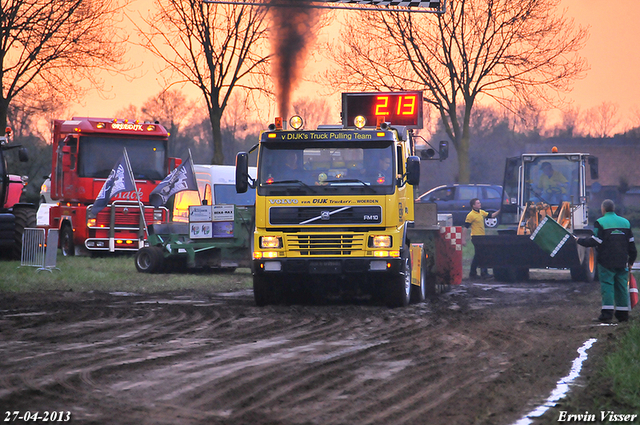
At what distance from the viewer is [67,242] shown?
23.7 meters

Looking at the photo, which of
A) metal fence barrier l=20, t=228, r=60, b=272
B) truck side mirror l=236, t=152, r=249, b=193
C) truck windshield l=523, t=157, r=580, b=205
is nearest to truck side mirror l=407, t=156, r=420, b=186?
truck side mirror l=236, t=152, r=249, b=193

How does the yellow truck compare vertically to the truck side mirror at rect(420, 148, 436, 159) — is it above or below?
below

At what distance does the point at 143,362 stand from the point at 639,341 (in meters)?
5.14

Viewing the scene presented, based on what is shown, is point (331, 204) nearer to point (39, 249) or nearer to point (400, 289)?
point (400, 289)

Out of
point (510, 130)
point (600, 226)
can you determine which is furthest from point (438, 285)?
point (510, 130)

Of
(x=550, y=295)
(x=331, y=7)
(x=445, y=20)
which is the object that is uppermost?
(x=445, y=20)

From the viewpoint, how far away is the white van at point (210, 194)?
82.6 feet

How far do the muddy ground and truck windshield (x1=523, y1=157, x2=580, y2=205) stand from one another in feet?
24.7

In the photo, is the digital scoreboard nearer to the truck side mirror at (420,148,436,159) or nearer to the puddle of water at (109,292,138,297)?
→ the truck side mirror at (420,148,436,159)

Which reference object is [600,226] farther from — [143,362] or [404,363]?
[143,362]

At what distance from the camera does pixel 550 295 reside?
53.0 ft

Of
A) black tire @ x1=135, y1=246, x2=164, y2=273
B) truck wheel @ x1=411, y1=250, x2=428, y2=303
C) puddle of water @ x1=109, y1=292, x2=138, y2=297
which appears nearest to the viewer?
truck wheel @ x1=411, y1=250, x2=428, y2=303

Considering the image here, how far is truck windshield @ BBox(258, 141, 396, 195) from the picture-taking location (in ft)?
41.9

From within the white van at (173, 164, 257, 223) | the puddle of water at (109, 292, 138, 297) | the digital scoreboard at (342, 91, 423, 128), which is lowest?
the puddle of water at (109, 292, 138, 297)
